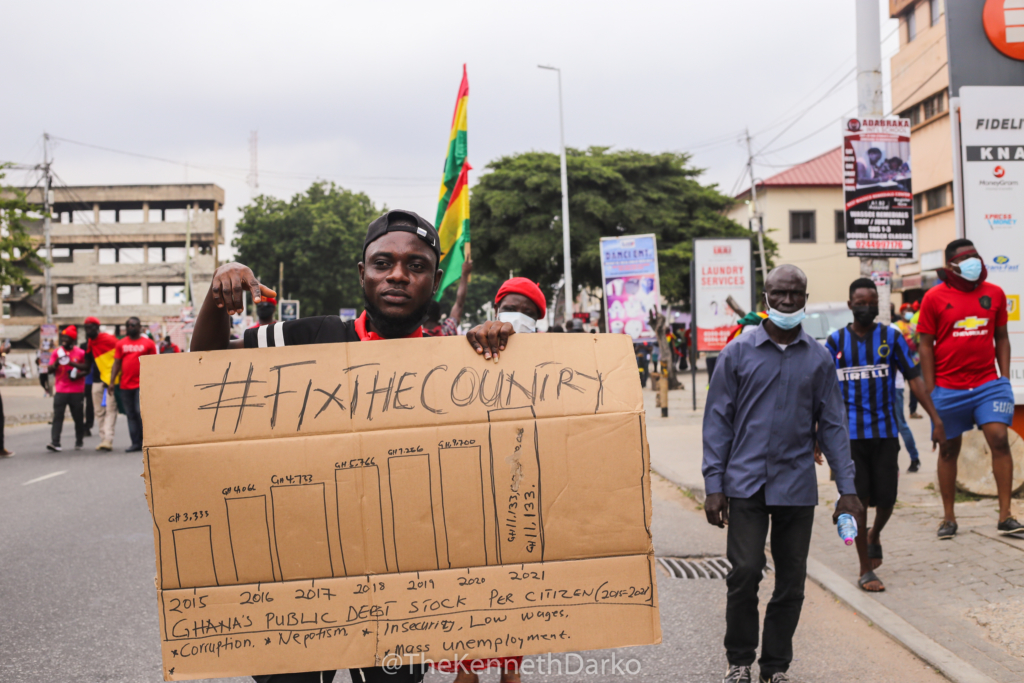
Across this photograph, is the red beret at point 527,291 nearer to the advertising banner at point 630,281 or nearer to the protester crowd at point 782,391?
the protester crowd at point 782,391

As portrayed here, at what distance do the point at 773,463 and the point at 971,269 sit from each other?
303cm

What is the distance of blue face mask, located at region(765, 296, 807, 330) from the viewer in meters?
3.72

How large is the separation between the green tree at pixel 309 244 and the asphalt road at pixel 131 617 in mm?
47843

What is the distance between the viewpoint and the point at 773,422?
368cm

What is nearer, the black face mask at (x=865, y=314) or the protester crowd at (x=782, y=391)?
the protester crowd at (x=782, y=391)

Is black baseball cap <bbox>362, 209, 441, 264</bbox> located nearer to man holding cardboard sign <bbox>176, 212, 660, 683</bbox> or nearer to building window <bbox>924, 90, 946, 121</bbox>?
man holding cardboard sign <bbox>176, 212, 660, 683</bbox>

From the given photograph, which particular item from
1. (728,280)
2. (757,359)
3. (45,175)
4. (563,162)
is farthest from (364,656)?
(45,175)

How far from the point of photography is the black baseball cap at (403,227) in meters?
2.53

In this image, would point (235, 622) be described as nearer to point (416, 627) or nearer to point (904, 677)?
point (416, 627)

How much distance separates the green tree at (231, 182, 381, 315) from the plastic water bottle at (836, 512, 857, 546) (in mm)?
51942

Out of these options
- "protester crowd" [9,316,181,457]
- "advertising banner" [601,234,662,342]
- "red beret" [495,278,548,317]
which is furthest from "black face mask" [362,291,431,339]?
"advertising banner" [601,234,662,342]

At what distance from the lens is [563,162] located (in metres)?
29.5

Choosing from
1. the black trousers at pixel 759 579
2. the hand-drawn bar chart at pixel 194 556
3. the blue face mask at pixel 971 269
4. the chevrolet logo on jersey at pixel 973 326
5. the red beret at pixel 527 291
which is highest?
the blue face mask at pixel 971 269

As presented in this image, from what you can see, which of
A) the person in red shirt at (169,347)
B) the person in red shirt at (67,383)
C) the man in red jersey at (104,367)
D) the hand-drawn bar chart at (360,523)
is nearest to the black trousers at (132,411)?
the man in red jersey at (104,367)
